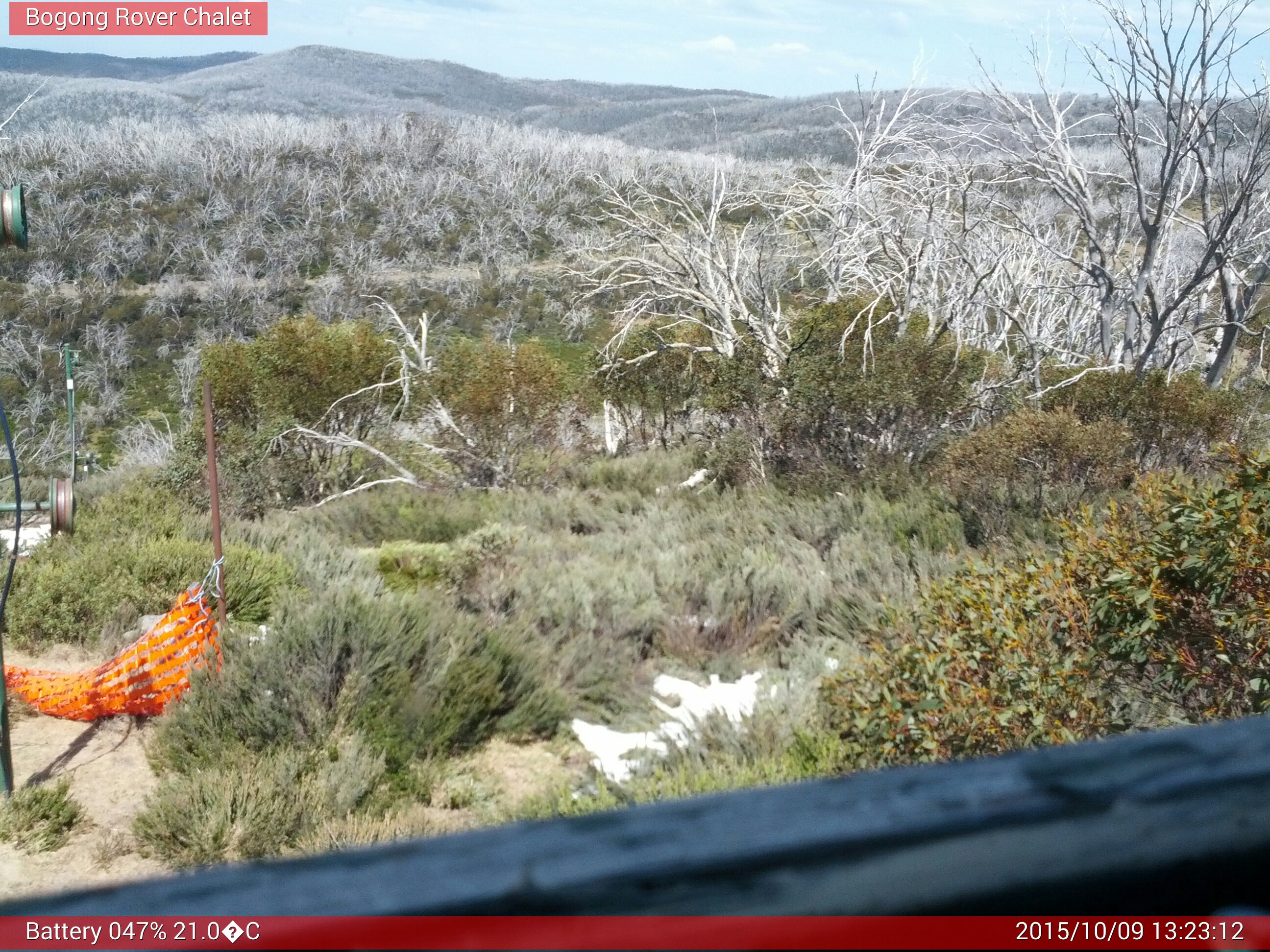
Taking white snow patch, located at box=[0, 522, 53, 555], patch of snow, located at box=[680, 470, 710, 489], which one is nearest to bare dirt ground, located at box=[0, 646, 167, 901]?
white snow patch, located at box=[0, 522, 53, 555]

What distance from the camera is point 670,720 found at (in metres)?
5.69

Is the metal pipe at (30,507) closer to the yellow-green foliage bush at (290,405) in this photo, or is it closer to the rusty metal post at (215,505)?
the rusty metal post at (215,505)

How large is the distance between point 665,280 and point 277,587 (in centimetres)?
676

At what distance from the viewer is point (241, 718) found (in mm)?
5379

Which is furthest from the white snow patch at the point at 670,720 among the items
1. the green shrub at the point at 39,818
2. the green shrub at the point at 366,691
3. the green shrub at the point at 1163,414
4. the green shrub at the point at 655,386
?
the green shrub at the point at 655,386

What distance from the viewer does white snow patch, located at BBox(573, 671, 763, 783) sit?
5.17m

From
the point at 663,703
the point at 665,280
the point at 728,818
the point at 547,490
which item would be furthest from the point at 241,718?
the point at 665,280

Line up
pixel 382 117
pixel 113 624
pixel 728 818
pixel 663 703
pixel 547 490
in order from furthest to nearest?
1. pixel 382 117
2. pixel 547 490
3. pixel 113 624
4. pixel 663 703
5. pixel 728 818

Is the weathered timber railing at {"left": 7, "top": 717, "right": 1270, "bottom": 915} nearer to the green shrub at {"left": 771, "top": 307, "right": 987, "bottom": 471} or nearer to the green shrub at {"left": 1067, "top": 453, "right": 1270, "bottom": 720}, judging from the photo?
the green shrub at {"left": 1067, "top": 453, "right": 1270, "bottom": 720}

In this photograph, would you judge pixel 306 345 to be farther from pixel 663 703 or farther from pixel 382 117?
pixel 382 117

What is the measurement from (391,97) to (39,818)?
109m

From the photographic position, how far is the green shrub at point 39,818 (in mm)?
4590

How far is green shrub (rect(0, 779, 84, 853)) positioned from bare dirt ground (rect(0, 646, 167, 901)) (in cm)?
3

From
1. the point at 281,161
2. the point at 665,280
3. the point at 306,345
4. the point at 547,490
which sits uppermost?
the point at 281,161
